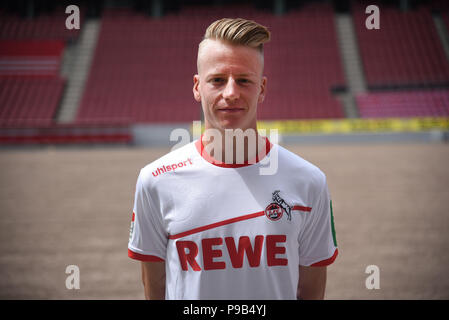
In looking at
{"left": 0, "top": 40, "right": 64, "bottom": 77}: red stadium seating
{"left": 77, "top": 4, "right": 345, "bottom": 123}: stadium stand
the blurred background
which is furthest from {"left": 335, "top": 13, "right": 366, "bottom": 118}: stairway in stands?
{"left": 0, "top": 40, "right": 64, "bottom": 77}: red stadium seating

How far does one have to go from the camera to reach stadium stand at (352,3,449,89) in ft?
73.2

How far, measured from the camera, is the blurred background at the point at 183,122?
13.2 feet

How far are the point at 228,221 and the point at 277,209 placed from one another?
0.18 m

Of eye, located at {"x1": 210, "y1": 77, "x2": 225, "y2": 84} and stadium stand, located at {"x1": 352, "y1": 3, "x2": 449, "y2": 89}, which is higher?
stadium stand, located at {"x1": 352, "y1": 3, "x2": 449, "y2": 89}

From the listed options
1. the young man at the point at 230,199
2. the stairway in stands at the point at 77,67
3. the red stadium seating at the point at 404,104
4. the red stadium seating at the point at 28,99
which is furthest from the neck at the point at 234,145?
the stairway in stands at the point at 77,67

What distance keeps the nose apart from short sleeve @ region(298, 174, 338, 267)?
1.56ft

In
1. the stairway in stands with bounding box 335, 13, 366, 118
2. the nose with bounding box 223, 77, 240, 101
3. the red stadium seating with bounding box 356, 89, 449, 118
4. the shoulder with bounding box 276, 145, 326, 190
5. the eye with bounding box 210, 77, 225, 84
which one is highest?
the stairway in stands with bounding box 335, 13, 366, 118

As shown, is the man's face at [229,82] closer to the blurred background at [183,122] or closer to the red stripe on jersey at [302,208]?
the red stripe on jersey at [302,208]

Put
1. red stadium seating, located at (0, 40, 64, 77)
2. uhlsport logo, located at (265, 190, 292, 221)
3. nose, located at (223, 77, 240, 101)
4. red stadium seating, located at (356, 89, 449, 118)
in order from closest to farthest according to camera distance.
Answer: nose, located at (223, 77, 240, 101) < uhlsport logo, located at (265, 190, 292, 221) < red stadium seating, located at (356, 89, 449, 118) < red stadium seating, located at (0, 40, 64, 77)

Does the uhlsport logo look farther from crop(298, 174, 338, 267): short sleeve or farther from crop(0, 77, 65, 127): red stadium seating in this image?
crop(0, 77, 65, 127): red stadium seating

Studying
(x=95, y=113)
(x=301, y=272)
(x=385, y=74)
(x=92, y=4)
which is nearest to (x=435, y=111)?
(x=385, y=74)

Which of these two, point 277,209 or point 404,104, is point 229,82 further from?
point 404,104

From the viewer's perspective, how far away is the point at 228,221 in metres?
1.30
